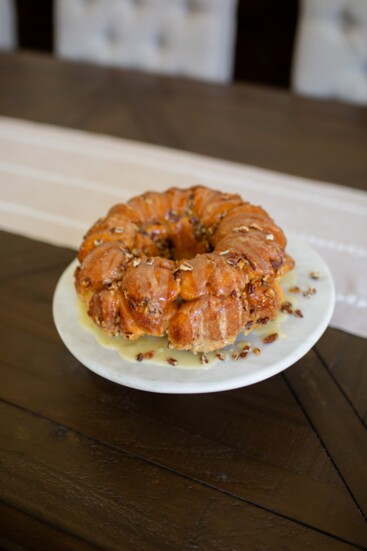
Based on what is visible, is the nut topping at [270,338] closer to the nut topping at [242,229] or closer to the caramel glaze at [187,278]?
the caramel glaze at [187,278]

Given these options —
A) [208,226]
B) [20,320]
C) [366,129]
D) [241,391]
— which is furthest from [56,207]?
[366,129]

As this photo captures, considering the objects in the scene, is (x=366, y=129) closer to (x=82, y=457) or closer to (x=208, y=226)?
(x=208, y=226)

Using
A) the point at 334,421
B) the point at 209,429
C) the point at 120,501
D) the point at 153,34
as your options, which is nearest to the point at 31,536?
the point at 120,501

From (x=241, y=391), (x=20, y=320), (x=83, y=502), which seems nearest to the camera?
(x=83, y=502)

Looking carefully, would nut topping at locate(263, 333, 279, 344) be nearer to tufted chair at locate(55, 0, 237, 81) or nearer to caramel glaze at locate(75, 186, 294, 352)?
caramel glaze at locate(75, 186, 294, 352)

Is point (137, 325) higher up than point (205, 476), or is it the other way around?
point (137, 325)

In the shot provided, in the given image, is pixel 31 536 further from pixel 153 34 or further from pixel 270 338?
pixel 153 34
